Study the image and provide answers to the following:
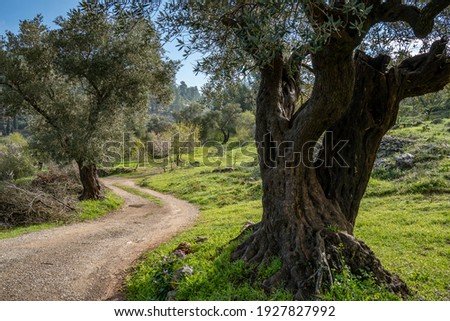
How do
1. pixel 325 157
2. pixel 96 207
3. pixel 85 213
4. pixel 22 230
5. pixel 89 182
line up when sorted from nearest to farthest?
pixel 325 157 → pixel 22 230 → pixel 85 213 → pixel 96 207 → pixel 89 182

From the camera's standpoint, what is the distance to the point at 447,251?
31.4 ft

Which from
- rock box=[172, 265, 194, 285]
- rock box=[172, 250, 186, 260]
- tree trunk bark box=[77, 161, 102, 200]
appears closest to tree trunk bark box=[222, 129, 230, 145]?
tree trunk bark box=[77, 161, 102, 200]

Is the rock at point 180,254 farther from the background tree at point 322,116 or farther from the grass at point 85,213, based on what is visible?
the grass at point 85,213

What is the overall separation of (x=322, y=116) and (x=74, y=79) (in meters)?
17.0

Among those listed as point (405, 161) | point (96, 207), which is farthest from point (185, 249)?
point (405, 161)

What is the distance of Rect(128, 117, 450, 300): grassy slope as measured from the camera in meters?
6.77

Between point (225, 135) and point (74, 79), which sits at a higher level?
point (74, 79)

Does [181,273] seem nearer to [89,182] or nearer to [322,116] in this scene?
[322,116]

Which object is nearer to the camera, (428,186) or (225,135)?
(428,186)

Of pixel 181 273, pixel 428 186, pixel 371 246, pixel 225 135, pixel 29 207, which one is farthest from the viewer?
pixel 225 135

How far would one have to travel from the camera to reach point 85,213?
1733 cm

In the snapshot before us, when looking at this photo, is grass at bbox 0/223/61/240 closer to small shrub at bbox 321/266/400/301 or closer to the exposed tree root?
the exposed tree root

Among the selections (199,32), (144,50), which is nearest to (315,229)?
(199,32)
